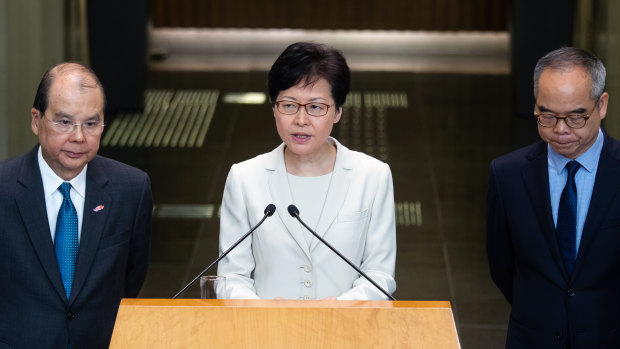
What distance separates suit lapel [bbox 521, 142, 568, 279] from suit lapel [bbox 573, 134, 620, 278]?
0.08 metres

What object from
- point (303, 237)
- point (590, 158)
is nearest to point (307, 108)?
point (303, 237)

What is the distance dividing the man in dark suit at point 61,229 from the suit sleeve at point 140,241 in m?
0.13

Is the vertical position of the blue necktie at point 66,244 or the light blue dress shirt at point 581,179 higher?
the light blue dress shirt at point 581,179

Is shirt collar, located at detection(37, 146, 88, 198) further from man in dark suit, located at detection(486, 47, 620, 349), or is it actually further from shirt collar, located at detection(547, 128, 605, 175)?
shirt collar, located at detection(547, 128, 605, 175)

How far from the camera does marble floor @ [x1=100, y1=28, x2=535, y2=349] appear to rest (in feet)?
22.8

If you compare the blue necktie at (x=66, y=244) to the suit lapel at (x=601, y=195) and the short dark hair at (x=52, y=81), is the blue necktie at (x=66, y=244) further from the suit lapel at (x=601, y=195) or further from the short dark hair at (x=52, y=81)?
the suit lapel at (x=601, y=195)

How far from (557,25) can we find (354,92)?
8.06ft

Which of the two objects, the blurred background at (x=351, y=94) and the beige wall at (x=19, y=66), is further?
the blurred background at (x=351, y=94)

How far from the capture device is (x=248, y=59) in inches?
549

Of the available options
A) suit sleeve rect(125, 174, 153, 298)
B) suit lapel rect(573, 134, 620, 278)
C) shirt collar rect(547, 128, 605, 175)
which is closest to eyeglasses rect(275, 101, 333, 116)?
suit sleeve rect(125, 174, 153, 298)

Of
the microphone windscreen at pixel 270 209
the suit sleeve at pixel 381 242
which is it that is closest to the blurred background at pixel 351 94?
the suit sleeve at pixel 381 242

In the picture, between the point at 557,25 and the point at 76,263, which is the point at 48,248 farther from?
the point at 557,25

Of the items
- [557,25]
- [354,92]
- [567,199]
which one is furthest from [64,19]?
[567,199]

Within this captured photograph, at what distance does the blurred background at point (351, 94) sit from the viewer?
669 cm
